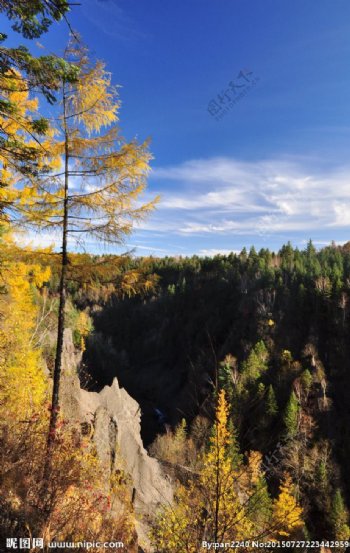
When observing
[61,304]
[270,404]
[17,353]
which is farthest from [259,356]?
[61,304]

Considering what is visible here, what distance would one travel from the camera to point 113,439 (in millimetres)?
14484

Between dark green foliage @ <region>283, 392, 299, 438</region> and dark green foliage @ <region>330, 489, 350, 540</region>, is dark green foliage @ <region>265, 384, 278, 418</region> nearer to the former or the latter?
dark green foliage @ <region>283, 392, 299, 438</region>

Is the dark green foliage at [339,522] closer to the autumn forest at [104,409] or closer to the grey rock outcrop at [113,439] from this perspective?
the autumn forest at [104,409]

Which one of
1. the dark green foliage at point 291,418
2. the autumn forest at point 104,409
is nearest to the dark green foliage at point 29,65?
the autumn forest at point 104,409

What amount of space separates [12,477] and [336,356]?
213 feet

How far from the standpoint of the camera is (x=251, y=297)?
87.9 metres

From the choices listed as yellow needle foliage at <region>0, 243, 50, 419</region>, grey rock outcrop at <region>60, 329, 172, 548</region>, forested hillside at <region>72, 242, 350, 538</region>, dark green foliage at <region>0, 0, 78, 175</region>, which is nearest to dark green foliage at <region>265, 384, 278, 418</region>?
forested hillside at <region>72, 242, 350, 538</region>

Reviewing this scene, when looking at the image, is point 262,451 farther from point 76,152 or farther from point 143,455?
point 76,152

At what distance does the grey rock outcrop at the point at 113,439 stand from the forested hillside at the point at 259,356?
4118 mm

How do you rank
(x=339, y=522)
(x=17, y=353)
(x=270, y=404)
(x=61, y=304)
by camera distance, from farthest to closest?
(x=270, y=404), (x=339, y=522), (x=17, y=353), (x=61, y=304)

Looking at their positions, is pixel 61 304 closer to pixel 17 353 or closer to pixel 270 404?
pixel 17 353

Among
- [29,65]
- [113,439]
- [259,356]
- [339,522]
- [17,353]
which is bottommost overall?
[339,522]

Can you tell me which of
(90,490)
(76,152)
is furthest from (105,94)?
(90,490)

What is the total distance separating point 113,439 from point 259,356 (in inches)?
1986
